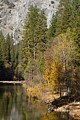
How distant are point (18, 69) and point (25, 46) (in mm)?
33197

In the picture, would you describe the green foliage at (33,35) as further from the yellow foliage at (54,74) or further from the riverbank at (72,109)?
the riverbank at (72,109)

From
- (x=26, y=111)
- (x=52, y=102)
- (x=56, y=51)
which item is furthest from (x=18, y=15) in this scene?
(x=26, y=111)

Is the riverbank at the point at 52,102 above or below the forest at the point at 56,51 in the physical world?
below

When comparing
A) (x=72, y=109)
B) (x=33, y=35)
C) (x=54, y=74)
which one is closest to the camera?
(x=72, y=109)

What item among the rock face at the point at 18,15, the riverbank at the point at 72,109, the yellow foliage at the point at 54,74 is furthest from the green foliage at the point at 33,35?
the rock face at the point at 18,15

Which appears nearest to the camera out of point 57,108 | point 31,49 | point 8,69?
point 57,108

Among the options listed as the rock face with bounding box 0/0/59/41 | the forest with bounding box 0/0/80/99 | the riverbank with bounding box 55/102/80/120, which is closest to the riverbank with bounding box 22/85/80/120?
the riverbank with bounding box 55/102/80/120

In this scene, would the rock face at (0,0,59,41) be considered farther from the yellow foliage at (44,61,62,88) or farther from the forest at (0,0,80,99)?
the yellow foliage at (44,61,62,88)

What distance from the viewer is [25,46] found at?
7906 cm

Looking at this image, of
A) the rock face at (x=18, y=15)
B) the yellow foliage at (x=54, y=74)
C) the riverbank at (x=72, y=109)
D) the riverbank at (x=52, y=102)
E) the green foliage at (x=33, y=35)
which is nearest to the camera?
the riverbank at (x=72, y=109)

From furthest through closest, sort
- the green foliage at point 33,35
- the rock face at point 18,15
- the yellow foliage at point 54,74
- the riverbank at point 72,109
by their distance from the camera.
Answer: the rock face at point 18,15 → the green foliage at point 33,35 → the yellow foliage at point 54,74 → the riverbank at point 72,109

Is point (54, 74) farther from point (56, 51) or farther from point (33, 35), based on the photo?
point (33, 35)

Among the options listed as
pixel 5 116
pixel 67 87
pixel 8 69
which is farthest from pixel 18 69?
pixel 5 116

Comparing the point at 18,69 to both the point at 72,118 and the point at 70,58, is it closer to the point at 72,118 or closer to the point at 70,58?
the point at 70,58
